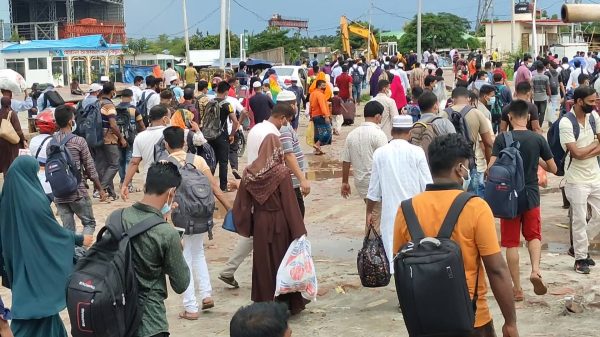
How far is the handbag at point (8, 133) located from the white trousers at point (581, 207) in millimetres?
8166

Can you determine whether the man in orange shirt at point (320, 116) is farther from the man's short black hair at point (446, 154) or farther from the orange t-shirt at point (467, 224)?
the orange t-shirt at point (467, 224)

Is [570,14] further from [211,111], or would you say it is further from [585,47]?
[585,47]

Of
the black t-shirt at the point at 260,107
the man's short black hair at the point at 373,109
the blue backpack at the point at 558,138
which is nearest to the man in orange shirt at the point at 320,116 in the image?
the black t-shirt at the point at 260,107

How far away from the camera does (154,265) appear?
192 inches

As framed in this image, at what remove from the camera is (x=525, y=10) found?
77.8m

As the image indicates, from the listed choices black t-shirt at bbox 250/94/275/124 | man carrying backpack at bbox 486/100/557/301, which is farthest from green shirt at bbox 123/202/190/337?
black t-shirt at bbox 250/94/275/124

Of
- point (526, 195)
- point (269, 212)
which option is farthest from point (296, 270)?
point (526, 195)

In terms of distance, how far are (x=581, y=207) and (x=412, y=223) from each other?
4.93m

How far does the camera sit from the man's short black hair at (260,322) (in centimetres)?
326

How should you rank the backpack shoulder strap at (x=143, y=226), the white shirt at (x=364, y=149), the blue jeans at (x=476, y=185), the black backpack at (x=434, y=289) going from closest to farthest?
the black backpack at (x=434, y=289) → the backpack shoulder strap at (x=143, y=226) → the white shirt at (x=364, y=149) → the blue jeans at (x=476, y=185)

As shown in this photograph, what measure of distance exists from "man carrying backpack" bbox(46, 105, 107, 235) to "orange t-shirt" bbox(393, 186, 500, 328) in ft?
17.5

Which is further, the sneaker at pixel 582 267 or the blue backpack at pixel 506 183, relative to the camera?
the sneaker at pixel 582 267

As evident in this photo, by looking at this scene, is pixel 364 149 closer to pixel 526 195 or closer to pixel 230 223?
pixel 230 223

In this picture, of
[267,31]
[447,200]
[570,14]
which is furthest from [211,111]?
[267,31]
